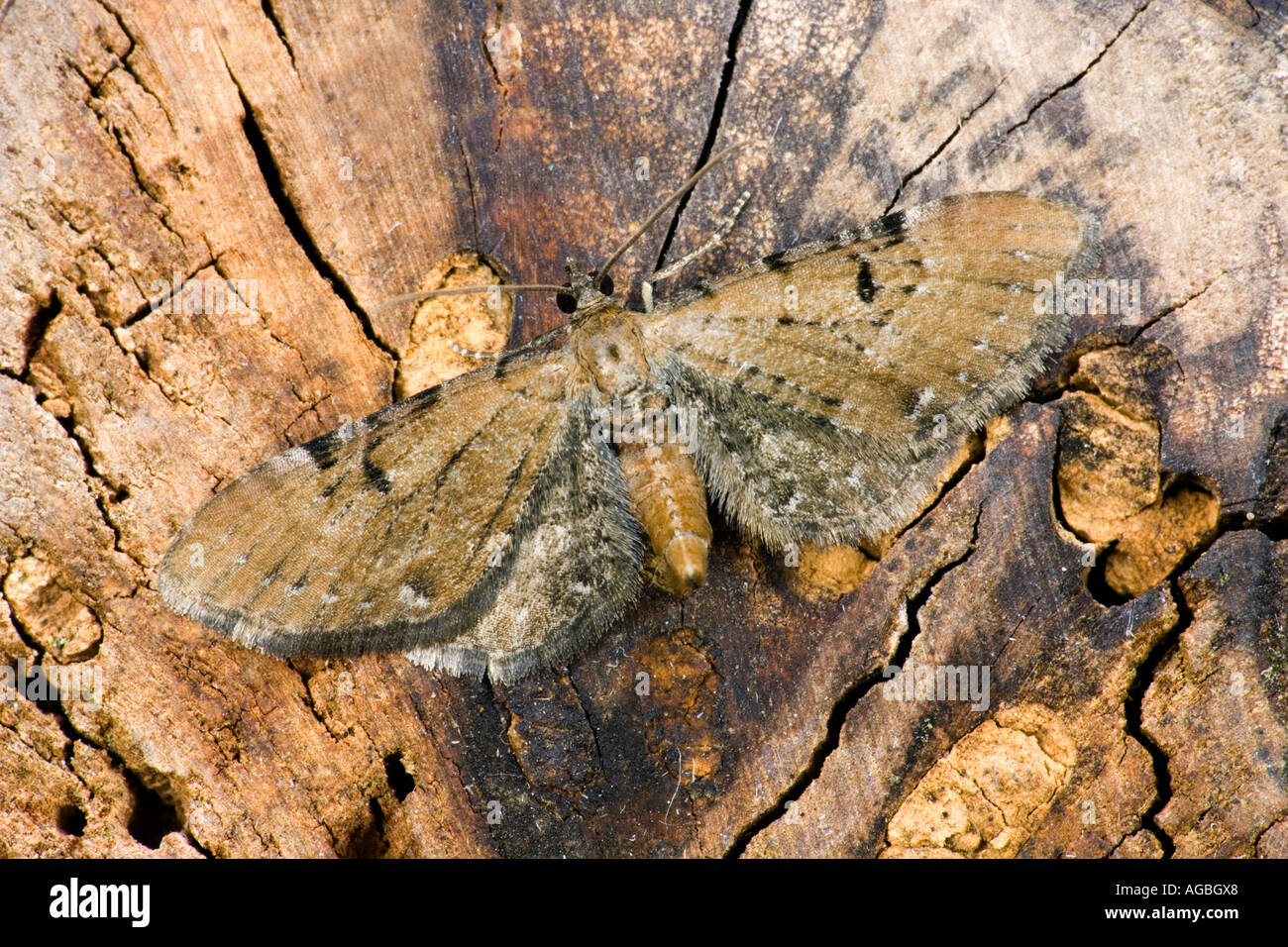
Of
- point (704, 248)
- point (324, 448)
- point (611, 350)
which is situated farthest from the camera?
point (611, 350)

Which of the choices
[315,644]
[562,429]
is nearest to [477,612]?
[315,644]

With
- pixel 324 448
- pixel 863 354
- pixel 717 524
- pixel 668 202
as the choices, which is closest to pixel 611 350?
pixel 668 202

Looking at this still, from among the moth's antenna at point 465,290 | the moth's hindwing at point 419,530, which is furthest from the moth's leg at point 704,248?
the moth's hindwing at point 419,530

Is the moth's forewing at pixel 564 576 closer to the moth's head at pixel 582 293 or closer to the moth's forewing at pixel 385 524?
the moth's forewing at pixel 385 524

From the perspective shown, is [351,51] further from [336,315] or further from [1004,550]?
[1004,550]

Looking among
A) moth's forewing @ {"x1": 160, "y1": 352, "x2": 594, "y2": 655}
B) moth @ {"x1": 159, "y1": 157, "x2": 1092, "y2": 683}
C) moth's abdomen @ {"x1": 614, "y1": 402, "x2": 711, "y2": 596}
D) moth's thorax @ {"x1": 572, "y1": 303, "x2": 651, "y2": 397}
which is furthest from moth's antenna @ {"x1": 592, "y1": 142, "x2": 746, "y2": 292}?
moth's abdomen @ {"x1": 614, "y1": 402, "x2": 711, "y2": 596}

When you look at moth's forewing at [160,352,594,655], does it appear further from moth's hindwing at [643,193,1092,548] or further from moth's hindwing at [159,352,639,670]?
moth's hindwing at [643,193,1092,548]

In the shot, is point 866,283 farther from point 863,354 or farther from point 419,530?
point 419,530

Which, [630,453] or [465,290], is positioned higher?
[465,290]
